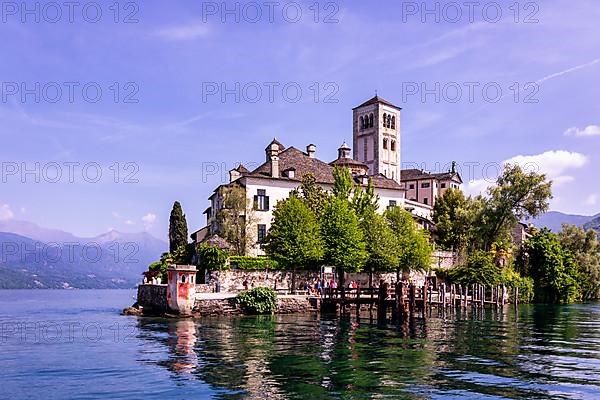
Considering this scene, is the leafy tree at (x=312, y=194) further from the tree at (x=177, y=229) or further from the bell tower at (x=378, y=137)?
the bell tower at (x=378, y=137)

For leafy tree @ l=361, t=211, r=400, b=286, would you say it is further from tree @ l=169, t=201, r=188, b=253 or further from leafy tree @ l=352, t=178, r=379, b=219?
tree @ l=169, t=201, r=188, b=253

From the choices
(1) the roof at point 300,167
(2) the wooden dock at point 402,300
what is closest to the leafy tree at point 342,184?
(1) the roof at point 300,167

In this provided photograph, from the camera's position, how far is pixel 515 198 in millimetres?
72688

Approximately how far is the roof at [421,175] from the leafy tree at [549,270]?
29.4 m

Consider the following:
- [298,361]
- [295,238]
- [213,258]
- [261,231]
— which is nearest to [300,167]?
[261,231]

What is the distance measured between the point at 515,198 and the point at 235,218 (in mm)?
32822

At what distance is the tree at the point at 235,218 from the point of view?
62.3 metres

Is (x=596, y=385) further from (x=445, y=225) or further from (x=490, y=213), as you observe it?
(x=445, y=225)

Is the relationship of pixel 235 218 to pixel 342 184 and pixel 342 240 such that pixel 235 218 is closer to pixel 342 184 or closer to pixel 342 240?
pixel 342 184

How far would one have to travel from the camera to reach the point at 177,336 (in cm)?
3338

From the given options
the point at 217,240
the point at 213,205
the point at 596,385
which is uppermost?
the point at 213,205

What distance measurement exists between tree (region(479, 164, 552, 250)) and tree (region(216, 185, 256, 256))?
94.8ft

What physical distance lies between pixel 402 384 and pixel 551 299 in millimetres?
62810

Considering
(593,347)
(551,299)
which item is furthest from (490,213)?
(593,347)
